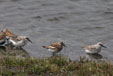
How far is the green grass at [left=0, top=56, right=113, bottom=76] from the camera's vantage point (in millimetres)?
10344

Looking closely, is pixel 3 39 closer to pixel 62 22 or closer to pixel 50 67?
pixel 62 22

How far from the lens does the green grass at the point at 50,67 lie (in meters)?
10.3

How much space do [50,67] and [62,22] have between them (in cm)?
1255

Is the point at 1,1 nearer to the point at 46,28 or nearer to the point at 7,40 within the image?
the point at 46,28

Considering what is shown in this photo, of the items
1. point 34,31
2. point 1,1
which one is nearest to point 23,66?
point 34,31

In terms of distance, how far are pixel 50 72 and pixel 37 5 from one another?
1618 cm

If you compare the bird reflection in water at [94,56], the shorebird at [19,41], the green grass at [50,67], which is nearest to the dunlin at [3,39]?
the shorebird at [19,41]

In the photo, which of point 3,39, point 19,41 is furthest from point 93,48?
point 3,39

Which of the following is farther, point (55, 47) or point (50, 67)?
point (55, 47)

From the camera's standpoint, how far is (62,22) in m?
23.1

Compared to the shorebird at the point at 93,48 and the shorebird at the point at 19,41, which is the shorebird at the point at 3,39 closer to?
the shorebird at the point at 19,41

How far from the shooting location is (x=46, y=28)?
70.4ft

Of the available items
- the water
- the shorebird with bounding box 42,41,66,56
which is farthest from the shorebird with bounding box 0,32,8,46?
the shorebird with bounding box 42,41,66,56

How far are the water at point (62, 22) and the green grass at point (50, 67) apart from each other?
5.05 meters
